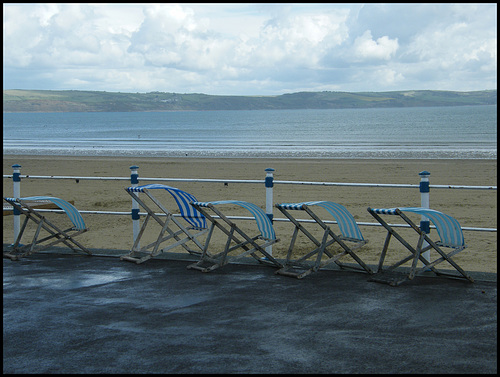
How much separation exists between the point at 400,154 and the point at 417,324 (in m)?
29.4

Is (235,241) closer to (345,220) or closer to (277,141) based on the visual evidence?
(345,220)

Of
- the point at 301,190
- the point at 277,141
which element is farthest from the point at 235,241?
the point at 277,141

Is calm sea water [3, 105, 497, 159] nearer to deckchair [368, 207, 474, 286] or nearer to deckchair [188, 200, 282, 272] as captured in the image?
deckchair [188, 200, 282, 272]

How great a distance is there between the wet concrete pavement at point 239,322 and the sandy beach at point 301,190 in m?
2.72

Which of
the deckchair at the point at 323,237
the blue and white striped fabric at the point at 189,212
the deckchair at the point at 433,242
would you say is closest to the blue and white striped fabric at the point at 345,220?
the deckchair at the point at 323,237

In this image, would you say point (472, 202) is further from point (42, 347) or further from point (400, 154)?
point (400, 154)

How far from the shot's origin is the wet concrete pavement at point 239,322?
4.36 meters

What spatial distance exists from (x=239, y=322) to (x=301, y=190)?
1123 cm

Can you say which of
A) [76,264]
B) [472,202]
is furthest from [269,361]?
[472,202]

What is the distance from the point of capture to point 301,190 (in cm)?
1634

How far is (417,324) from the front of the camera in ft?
17.0

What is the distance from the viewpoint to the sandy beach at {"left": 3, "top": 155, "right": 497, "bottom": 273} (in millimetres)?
10430

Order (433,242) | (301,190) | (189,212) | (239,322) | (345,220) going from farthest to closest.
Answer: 1. (301,190)
2. (189,212)
3. (345,220)
4. (433,242)
5. (239,322)

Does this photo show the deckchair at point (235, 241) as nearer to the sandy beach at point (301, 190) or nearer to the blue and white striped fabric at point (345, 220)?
the blue and white striped fabric at point (345, 220)
